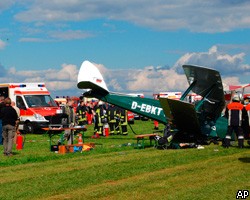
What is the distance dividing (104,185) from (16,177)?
2.44m

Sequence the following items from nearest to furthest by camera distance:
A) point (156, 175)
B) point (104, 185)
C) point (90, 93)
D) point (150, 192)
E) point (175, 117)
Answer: point (150, 192)
point (104, 185)
point (156, 175)
point (175, 117)
point (90, 93)

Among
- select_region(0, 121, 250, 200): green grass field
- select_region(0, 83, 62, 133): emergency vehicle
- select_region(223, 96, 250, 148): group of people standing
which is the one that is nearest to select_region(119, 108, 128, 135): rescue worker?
select_region(0, 83, 62, 133): emergency vehicle

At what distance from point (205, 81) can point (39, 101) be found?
1360 centimetres

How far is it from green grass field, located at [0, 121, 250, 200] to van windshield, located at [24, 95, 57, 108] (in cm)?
1227

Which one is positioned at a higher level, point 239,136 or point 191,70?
point 191,70

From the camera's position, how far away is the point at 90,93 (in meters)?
21.9

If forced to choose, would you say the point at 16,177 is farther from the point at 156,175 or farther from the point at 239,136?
the point at 239,136

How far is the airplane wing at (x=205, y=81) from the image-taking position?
17.1m

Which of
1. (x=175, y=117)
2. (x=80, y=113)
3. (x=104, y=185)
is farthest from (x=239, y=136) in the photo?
(x=80, y=113)

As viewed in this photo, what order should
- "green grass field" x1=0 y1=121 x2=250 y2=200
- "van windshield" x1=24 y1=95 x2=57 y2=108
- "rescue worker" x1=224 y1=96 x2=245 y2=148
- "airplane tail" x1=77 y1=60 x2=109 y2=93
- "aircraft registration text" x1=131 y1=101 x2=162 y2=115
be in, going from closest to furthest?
"green grass field" x1=0 y1=121 x2=250 y2=200 < "rescue worker" x1=224 y1=96 x2=245 y2=148 < "aircraft registration text" x1=131 y1=101 x2=162 y2=115 < "airplane tail" x1=77 y1=60 x2=109 y2=93 < "van windshield" x1=24 y1=95 x2=57 y2=108

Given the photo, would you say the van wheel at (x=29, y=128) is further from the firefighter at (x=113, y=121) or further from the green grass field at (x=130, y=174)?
the green grass field at (x=130, y=174)

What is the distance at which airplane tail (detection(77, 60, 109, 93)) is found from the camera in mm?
21047

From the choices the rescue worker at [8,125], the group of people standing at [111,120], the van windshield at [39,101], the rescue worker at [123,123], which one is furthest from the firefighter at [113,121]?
the rescue worker at [8,125]

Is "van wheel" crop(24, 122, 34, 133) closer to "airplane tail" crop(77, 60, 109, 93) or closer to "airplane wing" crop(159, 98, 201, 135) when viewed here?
"airplane tail" crop(77, 60, 109, 93)
